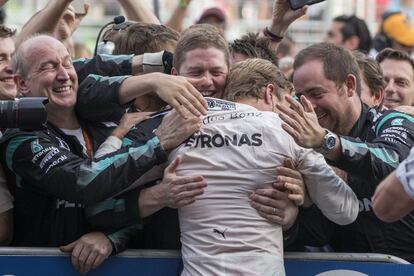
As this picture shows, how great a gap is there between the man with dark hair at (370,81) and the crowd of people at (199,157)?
0.57 m

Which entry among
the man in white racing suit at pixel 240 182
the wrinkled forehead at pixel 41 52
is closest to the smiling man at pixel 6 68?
the wrinkled forehead at pixel 41 52

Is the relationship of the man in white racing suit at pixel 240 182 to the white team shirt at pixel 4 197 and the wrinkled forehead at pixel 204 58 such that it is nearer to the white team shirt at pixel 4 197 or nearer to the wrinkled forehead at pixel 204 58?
the wrinkled forehead at pixel 204 58

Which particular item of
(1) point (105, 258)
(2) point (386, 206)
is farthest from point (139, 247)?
(2) point (386, 206)

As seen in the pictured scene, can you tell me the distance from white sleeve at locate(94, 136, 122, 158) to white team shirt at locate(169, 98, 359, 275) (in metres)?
0.37

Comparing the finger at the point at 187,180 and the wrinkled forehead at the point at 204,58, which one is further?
the wrinkled forehead at the point at 204,58

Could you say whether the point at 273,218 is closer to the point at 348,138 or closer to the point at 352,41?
the point at 348,138

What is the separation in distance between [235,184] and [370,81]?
1.86 metres

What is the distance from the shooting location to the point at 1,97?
198 inches

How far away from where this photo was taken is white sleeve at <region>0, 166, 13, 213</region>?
4.56 meters

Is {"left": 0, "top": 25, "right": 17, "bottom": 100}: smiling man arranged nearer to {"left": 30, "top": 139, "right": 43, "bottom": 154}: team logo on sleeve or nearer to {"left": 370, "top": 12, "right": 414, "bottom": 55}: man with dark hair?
{"left": 30, "top": 139, "right": 43, "bottom": 154}: team logo on sleeve

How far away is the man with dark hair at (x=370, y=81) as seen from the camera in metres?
5.67

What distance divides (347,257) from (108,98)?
1367 millimetres

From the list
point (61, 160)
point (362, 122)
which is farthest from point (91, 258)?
point (362, 122)

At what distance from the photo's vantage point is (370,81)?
5.70 m
